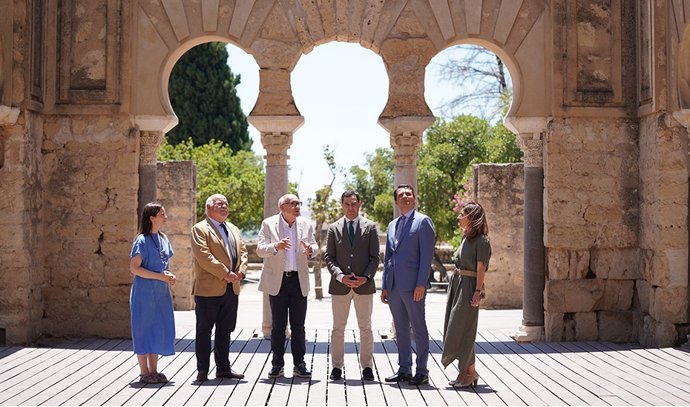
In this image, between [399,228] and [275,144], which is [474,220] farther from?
[275,144]

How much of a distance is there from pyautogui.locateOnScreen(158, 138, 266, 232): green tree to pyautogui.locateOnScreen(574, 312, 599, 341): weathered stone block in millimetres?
15891

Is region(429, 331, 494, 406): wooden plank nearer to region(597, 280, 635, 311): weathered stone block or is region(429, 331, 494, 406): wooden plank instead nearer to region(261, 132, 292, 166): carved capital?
region(597, 280, 635, 311): weathered stone block

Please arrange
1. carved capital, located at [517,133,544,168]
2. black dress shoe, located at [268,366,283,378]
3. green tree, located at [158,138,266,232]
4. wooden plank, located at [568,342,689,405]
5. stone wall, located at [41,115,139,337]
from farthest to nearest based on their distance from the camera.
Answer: green tree, located at [158,138,266,232]
carved capital, located at [517,133,544,168]
stone wall, located at [41,115,139,337]
black dress shoe, located at [268,366,283,378]
wooden plank, located at [568,342,689,405]

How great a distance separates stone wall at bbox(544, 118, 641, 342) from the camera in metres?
10.3

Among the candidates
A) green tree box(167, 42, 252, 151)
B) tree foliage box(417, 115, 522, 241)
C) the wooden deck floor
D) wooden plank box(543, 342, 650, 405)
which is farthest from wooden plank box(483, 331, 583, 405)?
green tree box(167, 42, 252, 151)

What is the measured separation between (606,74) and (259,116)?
4.22 metres

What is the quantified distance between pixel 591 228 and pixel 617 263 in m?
0.53

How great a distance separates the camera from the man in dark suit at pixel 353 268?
7.69 m

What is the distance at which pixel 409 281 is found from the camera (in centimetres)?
759

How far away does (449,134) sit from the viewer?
27781mm

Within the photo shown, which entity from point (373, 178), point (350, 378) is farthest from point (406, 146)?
point (373, 178)

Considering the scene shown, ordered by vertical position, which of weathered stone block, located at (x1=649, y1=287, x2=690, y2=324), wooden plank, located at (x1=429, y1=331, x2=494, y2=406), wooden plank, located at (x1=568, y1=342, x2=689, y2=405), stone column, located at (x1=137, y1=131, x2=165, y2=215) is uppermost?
stone column, located at (x1=137, y1=131, x2=165, y2=215)

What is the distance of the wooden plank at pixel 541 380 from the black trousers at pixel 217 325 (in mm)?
2710

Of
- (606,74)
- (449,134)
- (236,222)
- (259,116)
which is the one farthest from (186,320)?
(449,134)
